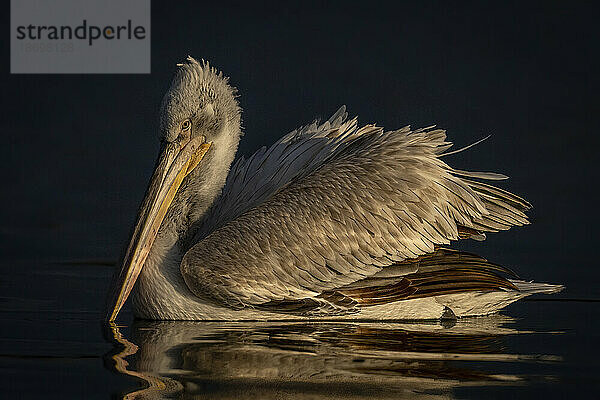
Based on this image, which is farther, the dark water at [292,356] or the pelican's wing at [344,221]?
the pelican's wing at [344,221]

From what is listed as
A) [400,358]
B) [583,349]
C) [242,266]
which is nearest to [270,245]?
[242,266]

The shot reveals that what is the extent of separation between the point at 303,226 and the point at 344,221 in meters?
0.28

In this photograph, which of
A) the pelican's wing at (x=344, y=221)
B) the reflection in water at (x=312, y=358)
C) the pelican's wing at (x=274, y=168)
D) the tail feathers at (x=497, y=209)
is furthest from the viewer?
the tail feathers at (x=497, y=209)

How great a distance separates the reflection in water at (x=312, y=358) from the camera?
5.70 metres

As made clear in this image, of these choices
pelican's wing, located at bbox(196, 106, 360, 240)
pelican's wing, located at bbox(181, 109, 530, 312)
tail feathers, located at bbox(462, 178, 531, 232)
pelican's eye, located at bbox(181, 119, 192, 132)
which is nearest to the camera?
pelican's wing, located at bbox(181, 109, 530, 312)

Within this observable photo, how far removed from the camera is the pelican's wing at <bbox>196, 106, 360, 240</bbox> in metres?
8.16

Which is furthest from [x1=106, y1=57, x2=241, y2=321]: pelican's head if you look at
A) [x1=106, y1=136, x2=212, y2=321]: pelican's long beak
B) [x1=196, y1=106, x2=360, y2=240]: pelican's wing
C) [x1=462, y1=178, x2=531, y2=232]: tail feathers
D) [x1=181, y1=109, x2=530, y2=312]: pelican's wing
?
[x1=462, y1=178, x2=531, y2=232]: tail feathers

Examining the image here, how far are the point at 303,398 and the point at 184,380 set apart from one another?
0.65 meters

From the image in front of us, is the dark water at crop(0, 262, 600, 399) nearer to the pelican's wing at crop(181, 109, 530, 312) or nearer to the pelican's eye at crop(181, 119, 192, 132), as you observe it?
the pelican's wing at crop(181, 109, 530, 312)

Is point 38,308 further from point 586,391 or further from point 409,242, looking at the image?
point 586,391

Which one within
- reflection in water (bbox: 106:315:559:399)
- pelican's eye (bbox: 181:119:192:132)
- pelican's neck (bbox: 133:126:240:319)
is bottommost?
reflection in water (bbox: 106:315:559:399)

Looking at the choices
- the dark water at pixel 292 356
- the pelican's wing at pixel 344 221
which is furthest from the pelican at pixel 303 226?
the dark water at pixel 292 356

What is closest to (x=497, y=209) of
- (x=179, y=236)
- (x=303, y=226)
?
(x=303, y=226)

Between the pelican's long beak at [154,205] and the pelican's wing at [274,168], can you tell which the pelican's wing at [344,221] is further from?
the pelican's long beak at [154,205]
